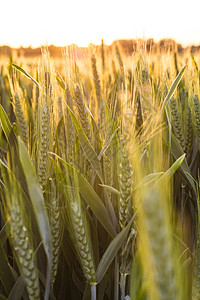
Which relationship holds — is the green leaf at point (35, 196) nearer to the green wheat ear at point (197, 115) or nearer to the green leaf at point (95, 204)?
the green leaf at point (95, 204)

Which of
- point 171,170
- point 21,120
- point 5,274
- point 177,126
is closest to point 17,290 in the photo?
point 5,274

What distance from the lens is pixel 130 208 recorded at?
2.54 feet

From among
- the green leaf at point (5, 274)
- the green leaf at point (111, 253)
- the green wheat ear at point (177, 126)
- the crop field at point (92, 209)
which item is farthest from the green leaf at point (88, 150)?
the green wheat ear at point (177, 126)

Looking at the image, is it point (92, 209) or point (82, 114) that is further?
point (82, 114)

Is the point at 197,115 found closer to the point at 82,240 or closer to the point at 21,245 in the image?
the point at 82,240

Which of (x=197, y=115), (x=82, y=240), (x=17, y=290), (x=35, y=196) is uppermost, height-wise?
(x=197, y=115)

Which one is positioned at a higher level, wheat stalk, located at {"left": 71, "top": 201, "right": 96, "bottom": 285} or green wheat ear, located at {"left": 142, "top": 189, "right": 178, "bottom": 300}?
green wheat ear, located at {"left": 142, "top": 189, "right": 178, "bottom": 300}

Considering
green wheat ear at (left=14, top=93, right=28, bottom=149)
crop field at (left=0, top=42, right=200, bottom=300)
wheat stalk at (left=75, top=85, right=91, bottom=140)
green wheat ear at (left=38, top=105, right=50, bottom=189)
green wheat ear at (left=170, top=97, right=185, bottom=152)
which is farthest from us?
green wheat ear at (left=170, top=97, right=185, bottom=152)

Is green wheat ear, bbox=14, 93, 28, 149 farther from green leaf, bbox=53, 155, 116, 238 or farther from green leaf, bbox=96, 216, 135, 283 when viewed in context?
green leaf, bbox=96, 216, 135, 283

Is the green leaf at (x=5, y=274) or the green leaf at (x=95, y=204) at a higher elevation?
the green leaf at (x=95, y=204)

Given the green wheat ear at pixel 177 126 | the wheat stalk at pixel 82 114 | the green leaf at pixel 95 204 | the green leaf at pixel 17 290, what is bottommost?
the green leaf at pixel 17 290

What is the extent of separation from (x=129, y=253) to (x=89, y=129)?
370mm

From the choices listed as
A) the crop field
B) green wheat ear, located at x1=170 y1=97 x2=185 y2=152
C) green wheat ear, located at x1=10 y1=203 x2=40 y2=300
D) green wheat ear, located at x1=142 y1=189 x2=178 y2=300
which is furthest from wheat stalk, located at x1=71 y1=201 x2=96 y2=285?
green wheat ear, located at x1=170 y1=97 x2=185 y2=152

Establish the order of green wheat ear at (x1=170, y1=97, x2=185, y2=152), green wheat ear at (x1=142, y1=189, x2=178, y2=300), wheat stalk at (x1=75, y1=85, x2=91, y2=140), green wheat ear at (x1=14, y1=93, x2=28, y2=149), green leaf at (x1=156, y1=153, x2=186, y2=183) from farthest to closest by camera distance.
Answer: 1. green wheat ear at (x1=170, y1=97, x2=185, y2=152)
2. green wheat ear at (x1=14, y1=93, x2=28, y2=149)
3. wheat stalk at (x1=75, y1=85, x2=91, y2=140)
4. green leaf at (x1=156, y1=153, x2=186, y2=183)
5. green wheat ear at (x1=142, y1=189, x2=178, y2=300)
